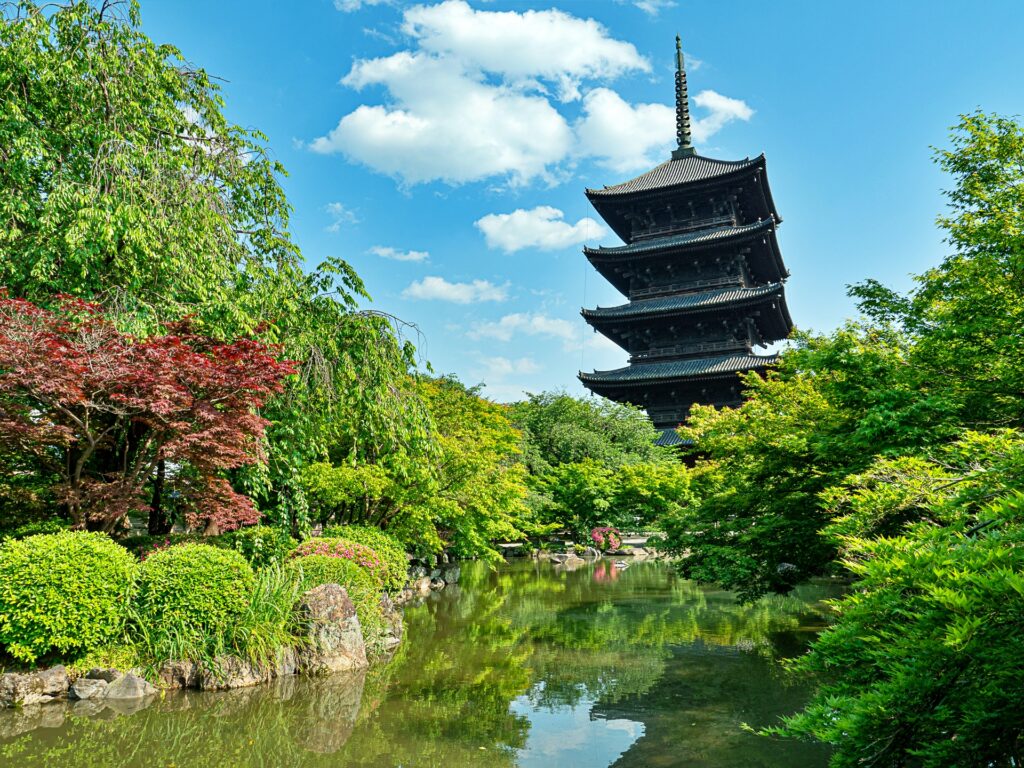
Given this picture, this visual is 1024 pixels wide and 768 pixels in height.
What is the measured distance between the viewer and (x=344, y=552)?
29.7 feet

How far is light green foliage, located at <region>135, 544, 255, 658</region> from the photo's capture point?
6691 mm

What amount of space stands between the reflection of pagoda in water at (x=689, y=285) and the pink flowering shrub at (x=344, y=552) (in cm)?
1671

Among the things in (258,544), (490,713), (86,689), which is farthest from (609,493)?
(86,689)

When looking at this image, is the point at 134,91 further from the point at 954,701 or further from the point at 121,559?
the point at 954,701

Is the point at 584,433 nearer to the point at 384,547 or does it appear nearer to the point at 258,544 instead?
the point at 384,547

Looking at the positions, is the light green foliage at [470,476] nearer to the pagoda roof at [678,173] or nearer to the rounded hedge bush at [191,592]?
the rounded hedge bush at [191,592]

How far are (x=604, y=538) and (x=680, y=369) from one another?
723cm

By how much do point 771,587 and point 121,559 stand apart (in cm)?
779

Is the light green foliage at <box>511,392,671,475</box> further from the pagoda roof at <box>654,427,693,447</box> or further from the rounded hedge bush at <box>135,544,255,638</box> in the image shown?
the rounded hedge bush at <box>135,544,255,638</box>

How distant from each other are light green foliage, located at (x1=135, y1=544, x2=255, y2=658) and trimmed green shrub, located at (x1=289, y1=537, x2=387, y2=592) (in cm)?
177

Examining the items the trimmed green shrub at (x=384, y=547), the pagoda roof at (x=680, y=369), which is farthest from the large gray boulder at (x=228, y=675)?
the pagoda roof at (x=680, y=369)

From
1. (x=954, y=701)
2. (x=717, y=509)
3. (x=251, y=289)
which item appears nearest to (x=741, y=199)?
(x=717, y=509)

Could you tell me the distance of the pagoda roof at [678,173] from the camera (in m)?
25.3

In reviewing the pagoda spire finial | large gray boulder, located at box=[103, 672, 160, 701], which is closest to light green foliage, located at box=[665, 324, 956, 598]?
large gray boulder, located at box=[103, 672, 160, 701]
